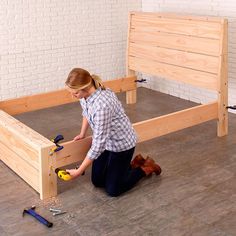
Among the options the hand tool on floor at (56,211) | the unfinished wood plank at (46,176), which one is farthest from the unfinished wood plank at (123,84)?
the hand tool on floor at (56,211)

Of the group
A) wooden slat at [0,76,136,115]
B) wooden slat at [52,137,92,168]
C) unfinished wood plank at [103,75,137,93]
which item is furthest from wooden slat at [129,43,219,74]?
wooden slat at [52,137,92,168]

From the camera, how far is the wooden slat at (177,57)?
4.39 meters

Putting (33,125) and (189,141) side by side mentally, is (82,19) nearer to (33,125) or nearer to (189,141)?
(33,125)

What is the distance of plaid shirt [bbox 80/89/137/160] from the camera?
3.08m

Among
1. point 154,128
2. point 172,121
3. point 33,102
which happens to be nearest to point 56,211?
point 154,128

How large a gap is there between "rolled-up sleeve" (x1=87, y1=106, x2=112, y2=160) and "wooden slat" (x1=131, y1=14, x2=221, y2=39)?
175cm

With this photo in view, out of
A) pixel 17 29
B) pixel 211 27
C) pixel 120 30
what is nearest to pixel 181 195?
pixel 211 27

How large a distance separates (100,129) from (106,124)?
0.05m

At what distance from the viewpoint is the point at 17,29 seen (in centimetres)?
539

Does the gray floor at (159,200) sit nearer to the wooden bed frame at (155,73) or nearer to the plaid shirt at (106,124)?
the wooden bed frame at (155,73)

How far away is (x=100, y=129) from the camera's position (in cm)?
308

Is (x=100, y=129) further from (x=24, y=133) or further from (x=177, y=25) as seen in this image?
(x=177, y=25)

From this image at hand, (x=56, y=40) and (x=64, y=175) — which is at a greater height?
(x=56, y=40)

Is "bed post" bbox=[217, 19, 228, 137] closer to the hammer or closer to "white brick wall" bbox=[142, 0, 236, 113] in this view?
"white brick wall" bbox=[142, 0, 236, 113]
